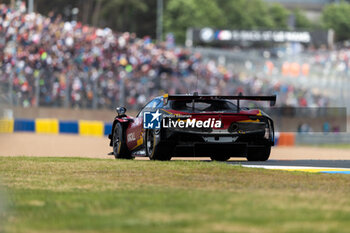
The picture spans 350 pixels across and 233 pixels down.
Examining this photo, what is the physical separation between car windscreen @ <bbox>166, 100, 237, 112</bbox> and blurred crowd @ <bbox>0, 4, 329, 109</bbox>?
13.1 metres

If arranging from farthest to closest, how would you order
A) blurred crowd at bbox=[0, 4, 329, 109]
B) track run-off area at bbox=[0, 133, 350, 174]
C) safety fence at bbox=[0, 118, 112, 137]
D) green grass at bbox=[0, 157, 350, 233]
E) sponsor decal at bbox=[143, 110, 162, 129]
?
safety fence at bbox=[0, 118, 112, 137] < blurred crowd at bbox=[0, 4, 329, 109] < track run-off area at bbox=[0, 133, 350, 174] < sponsor decal at bbox=[143, 110, 162, 129] < green grass at bbox=[0, 157, 350, 233]

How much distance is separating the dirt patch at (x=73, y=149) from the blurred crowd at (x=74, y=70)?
1.56 metres

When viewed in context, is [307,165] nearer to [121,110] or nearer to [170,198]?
[121,110]

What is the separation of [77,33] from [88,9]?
16.5 meters

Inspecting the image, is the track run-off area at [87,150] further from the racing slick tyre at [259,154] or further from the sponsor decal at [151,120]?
the sponsor decal at [151,120]

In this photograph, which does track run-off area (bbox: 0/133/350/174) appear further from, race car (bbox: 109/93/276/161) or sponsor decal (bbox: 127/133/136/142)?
sponsor decal (bbox: 127/133/136/142)

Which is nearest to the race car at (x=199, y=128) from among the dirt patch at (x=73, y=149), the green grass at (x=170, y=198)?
the green grass at (x=170, y=198)

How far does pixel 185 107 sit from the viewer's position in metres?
12.6

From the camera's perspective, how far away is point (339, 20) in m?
98.7

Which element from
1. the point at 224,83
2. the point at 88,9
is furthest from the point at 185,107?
the point at 88,9

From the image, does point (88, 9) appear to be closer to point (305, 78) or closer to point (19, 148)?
point (305, 78)

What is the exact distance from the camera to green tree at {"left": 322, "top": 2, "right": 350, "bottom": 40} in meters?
98.6

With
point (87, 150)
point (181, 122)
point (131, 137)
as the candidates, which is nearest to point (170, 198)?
point (181, 122)

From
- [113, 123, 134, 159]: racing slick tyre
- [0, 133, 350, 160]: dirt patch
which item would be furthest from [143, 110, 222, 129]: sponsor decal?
[0, 133, 350, 160]: dirt patch
